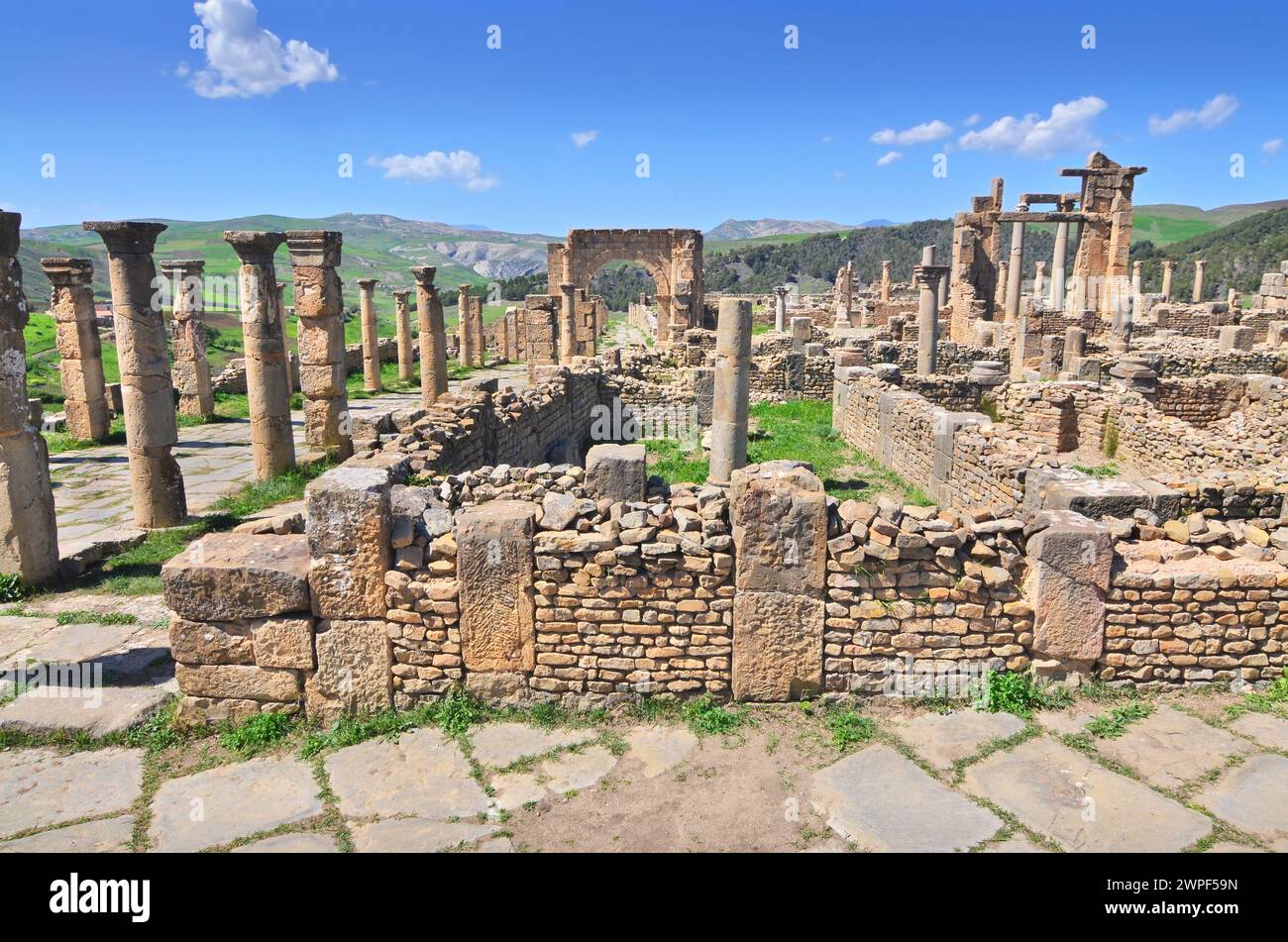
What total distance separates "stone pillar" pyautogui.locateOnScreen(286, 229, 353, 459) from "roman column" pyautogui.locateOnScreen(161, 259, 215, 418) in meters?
5.77

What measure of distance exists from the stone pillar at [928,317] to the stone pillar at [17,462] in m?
16.9

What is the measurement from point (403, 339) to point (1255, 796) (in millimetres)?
24326

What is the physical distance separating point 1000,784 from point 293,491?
9.31m

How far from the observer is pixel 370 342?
22281 mm

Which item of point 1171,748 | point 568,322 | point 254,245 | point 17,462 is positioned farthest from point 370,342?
point 1171,748

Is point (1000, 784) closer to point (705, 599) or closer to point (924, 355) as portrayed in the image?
point (705, 599)

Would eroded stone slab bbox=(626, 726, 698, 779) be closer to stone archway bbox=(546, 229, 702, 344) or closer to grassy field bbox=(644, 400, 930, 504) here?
grassy field bbox=(644, 400, 930, 504)

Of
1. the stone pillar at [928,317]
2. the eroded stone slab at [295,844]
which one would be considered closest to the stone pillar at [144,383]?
the eroded stone slab at [295,844]

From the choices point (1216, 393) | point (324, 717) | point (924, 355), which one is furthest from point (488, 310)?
point (324, 717)

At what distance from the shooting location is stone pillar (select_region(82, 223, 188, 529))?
9109mm
